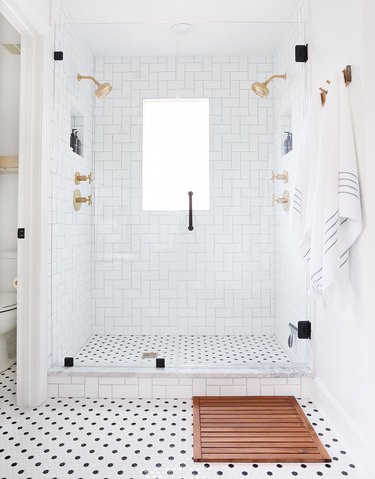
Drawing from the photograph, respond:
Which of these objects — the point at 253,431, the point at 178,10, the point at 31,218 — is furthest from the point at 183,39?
the point at 253,431

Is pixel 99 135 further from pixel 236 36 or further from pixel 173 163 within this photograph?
pixel 236 36

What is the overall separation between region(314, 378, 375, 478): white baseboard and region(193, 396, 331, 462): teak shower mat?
12cm

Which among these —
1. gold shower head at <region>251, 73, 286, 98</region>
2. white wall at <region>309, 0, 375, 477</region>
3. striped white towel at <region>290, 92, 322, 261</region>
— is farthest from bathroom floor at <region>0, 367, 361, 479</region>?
gold shower head at <region>251, 73, 286, 98</region>

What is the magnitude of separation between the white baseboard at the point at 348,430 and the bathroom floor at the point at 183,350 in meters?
0.36

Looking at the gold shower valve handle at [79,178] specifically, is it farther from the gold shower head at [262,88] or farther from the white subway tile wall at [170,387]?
the gold shower head at [262,88]

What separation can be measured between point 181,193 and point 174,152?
0.34 m

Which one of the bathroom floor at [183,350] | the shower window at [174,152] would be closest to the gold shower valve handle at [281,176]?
the shower window at [174,152]

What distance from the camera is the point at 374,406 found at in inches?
50.9

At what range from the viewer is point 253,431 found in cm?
162

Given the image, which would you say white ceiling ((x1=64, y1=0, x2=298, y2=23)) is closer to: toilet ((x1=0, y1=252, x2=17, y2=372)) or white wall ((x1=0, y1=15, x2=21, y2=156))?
white wall ((x1=0, y1=15, x2=21, y2=156))

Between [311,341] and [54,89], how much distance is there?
7.23 ft

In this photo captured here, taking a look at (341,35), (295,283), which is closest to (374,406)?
(295,283)

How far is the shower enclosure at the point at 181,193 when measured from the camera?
2611 millimetres

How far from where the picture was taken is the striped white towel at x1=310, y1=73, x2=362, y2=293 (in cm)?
141
